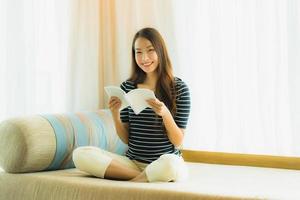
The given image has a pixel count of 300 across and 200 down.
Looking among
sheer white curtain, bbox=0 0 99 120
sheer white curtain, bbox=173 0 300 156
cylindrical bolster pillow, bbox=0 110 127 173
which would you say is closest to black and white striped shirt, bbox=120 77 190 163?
cylindrical bolster pillow, bbox=0 110 127 173

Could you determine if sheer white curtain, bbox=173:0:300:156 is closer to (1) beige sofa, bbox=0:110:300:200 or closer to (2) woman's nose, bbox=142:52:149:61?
(1) beige sofa, bbox=0:110:300:200

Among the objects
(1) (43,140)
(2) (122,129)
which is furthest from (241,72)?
(1) (43,140)

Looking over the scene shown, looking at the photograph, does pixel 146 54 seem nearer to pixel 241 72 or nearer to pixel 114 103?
pixel 114 103

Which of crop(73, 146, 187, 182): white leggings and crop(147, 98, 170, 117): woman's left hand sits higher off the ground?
crop(147, 98, 170, 117): woman's left hand

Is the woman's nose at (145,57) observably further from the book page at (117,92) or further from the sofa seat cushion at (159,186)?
the sofa seat cushion at (159,186)

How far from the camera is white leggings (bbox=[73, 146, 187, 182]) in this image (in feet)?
5.67

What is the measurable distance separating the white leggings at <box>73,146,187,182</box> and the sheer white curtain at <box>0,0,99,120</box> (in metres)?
0.54

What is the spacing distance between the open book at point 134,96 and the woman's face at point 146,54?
235mm

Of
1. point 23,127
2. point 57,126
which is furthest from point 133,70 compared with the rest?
point 23,127

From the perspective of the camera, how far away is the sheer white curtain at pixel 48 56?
2.15 metres

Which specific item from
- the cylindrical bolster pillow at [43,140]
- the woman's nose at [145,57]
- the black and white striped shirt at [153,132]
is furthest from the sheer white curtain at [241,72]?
the cylindrical bolster pillow at [43,140]

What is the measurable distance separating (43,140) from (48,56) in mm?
649

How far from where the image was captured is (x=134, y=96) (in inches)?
70.6

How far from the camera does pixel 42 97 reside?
2.36 metres
